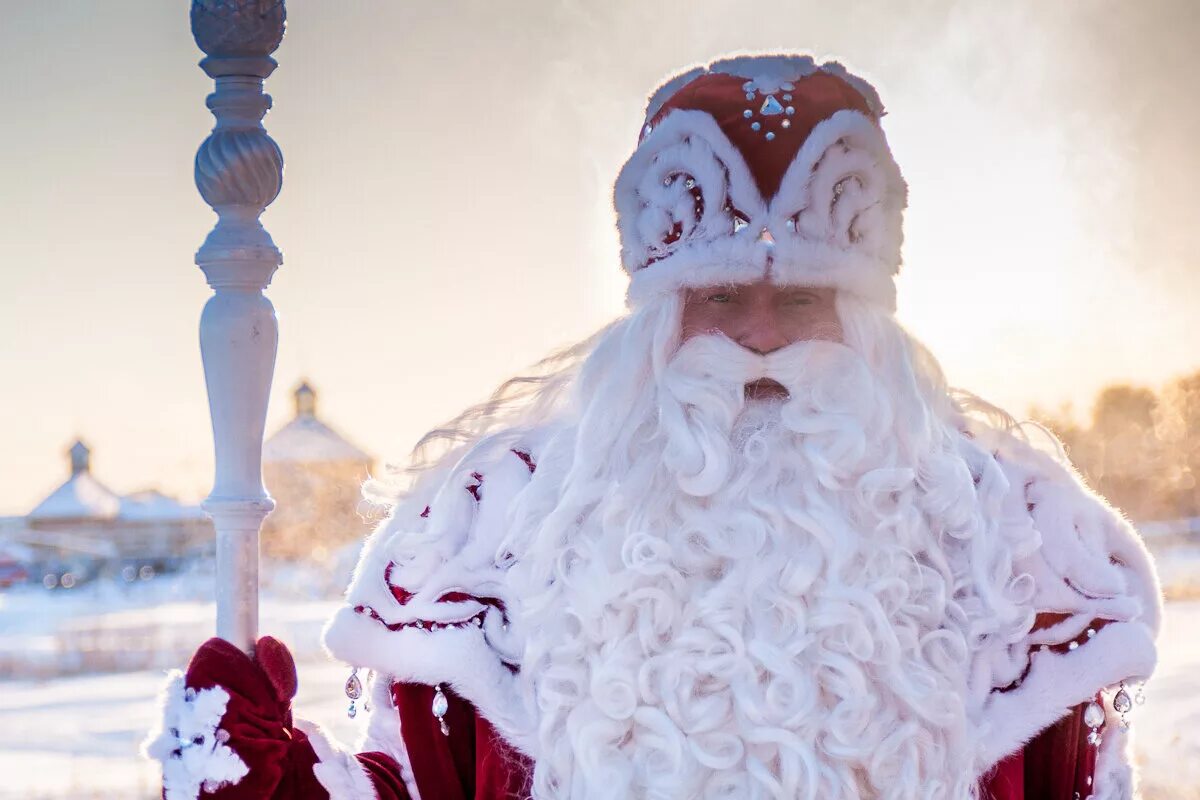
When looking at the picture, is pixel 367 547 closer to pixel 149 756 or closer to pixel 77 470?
pixel 149 756

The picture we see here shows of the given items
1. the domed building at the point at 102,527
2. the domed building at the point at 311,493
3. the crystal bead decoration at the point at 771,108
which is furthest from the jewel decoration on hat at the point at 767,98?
the domed building at the point at 102,527

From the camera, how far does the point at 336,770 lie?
1.91 m

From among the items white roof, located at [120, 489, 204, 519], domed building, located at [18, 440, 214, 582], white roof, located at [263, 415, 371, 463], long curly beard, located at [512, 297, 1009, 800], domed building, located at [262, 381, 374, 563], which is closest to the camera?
long curly beard, located at [512, 297, 1009, 800]

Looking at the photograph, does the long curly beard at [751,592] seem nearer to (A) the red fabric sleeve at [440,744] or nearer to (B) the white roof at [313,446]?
(A) the red fabric sleeve at [440,744]

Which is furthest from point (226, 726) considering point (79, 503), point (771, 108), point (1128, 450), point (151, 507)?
point (79, 503)

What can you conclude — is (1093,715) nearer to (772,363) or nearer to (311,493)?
(772,363)

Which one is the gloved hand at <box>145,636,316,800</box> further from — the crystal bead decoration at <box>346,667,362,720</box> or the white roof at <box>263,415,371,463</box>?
the white roof at <box>263,415,371,463</box>

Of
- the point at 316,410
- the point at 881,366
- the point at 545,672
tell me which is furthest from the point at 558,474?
the point at 316,410

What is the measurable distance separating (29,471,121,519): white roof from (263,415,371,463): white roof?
43.8 feet

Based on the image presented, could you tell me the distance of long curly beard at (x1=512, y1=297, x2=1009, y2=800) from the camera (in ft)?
5.55

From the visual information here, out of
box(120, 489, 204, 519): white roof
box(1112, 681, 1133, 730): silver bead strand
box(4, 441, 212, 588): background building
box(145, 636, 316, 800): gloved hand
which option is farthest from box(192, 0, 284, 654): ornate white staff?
box(120, 489, 204, 519): white roof

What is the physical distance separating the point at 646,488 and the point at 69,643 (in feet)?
45.9

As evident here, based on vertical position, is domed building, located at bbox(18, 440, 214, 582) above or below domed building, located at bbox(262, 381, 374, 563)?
below

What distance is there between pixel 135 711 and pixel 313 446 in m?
18.1
